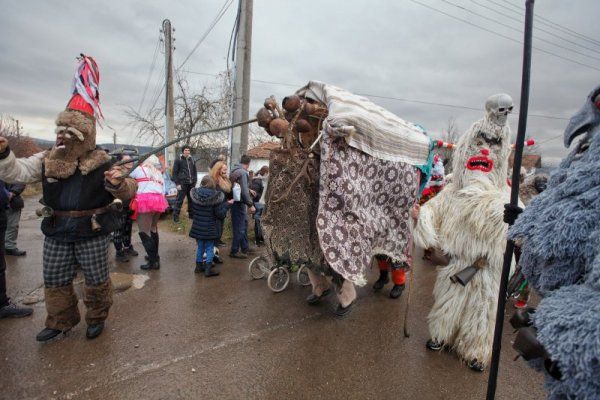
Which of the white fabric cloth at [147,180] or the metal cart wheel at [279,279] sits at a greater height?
the white fabric cloth at [147,180]

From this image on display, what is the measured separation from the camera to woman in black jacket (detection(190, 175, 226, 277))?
182 inches

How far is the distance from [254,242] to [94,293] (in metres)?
3.87

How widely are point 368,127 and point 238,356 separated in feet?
7.49

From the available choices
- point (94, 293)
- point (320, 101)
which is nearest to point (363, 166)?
point (320, 101)

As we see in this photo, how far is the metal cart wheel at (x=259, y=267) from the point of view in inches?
183

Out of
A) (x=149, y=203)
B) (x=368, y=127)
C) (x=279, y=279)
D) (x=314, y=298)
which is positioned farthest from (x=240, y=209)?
(x=368, y=127)

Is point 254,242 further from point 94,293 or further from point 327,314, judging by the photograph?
point 94,293

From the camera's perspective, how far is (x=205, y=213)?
183 inches

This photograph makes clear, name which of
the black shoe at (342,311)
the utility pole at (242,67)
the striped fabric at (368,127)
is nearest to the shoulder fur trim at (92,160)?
the striped fabric at (368,127)

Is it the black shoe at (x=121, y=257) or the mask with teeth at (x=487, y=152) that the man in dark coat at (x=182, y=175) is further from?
the mask with teeth at (x=487, y=152)

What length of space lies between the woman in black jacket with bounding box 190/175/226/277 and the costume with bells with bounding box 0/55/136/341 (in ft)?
5.59

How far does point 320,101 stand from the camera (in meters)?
2.97

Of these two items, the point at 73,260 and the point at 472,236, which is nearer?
the point at 472,236

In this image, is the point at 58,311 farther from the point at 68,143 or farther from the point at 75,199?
the point at 68,143
